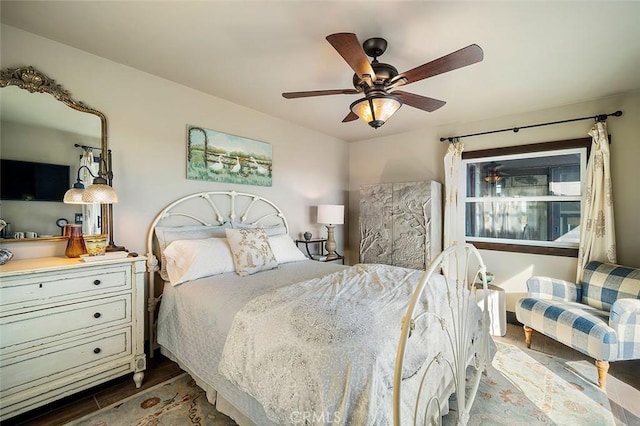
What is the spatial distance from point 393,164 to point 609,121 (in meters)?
2.36

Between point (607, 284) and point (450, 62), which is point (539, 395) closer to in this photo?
point (607, 284)

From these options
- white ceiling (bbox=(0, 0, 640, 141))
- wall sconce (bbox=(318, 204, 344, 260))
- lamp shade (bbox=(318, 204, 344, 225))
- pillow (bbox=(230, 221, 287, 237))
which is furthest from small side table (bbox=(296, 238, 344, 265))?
white ceiling (bbox=(0, 0, 640, 141))

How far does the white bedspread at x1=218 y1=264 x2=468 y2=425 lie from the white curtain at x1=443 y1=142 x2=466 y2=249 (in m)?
2.05

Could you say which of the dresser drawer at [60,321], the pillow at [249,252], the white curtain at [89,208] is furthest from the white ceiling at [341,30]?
the dresser drawer at [60,321]

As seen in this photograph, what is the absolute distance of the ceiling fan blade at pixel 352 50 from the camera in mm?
1402

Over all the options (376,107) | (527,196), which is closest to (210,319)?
(376,107)

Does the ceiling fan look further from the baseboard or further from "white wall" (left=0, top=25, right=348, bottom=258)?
the baseboard

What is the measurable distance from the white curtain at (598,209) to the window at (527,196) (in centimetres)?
14

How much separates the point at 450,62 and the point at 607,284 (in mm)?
2579

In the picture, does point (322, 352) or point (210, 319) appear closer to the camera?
point (322, 352)

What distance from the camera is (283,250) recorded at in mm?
2928

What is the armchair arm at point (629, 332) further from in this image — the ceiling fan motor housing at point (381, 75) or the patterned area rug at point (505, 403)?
the ceiling fan motor housing at point (381, 75)

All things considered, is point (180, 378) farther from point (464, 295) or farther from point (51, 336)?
point (464, 295)

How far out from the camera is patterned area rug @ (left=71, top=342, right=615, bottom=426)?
5.57 feet
